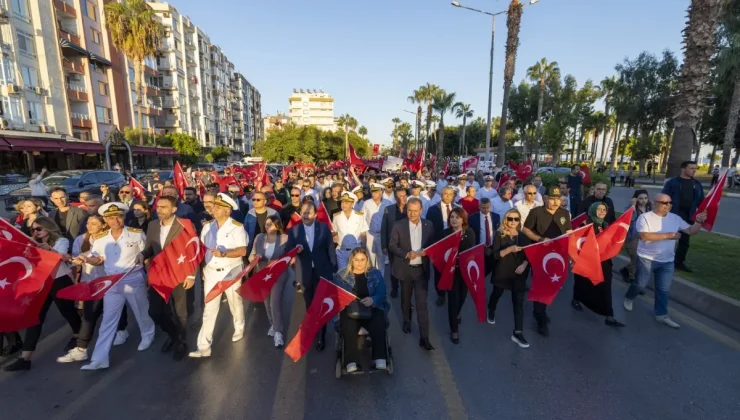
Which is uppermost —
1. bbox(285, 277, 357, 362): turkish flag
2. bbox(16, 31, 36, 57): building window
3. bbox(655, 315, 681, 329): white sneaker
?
bbox(16, 31, 36, 57): building window

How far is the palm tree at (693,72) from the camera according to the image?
7680 mm

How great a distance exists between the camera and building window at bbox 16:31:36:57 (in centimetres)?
2542

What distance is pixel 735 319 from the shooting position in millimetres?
4633

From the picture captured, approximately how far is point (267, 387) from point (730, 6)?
3018cm

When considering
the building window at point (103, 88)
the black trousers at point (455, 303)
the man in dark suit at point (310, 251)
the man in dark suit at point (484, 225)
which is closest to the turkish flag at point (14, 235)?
the man in dark suit at point (310, 251)

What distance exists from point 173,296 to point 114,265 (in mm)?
698

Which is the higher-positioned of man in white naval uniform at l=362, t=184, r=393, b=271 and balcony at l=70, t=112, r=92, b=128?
balcony at l=70, t=112, r=92, b=128

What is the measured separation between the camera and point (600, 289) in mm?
4703

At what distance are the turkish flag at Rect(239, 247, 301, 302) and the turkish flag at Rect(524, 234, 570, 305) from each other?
2851mm

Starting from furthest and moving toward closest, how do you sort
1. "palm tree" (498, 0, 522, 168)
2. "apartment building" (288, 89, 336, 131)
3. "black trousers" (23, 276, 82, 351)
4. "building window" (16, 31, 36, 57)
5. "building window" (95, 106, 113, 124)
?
"apartment building" (288, 89, 336, 131) < "building window" (95, 106, 113, 124) < "building window" (16, 31, 36, 57) < "palm tree" (498, 0, 522, 168) < "black trousers" (23, 276, 82, 351)

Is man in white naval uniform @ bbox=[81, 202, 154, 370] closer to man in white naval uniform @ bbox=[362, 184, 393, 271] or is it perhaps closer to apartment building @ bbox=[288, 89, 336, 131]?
man in white naval uniform @ bbox=[362, 184, 393, 271]

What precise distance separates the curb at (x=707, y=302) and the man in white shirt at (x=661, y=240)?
0.80 meters

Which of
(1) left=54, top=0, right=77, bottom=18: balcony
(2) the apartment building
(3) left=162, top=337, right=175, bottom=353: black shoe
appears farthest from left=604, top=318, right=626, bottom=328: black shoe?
(2) the apartment building

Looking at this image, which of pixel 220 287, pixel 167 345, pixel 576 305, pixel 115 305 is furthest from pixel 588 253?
pixel 115 305
